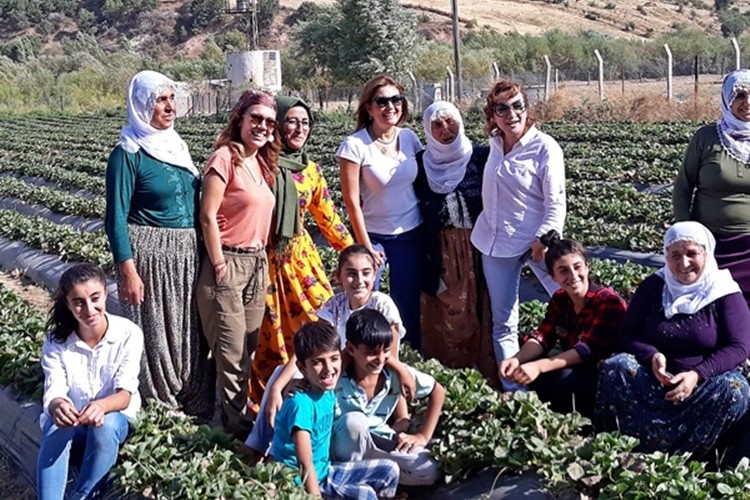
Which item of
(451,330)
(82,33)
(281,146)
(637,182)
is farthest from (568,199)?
(82,33)

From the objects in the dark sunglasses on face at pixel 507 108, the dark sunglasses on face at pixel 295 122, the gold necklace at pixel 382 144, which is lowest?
the gold necklace at pixel 382 144

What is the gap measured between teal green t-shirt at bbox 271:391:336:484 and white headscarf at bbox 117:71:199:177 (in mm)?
1384

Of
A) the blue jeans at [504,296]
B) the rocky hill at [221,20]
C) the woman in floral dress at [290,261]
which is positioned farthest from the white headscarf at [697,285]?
the rocky hill at [221,20]

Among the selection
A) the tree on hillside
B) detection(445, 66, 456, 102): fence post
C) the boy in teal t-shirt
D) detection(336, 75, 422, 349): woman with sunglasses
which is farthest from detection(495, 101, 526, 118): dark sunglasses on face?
the tree on hillside

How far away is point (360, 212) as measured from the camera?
16.1 ft

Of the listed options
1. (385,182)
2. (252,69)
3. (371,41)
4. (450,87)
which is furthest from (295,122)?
(252,69)

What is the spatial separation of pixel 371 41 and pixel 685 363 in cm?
3330

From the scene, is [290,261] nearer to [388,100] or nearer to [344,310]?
[344,310]

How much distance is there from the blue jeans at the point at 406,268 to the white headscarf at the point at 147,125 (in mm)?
1249

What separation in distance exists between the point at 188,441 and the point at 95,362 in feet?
1.74

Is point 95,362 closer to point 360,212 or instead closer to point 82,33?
point 360,212

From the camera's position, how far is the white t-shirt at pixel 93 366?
13.1ft

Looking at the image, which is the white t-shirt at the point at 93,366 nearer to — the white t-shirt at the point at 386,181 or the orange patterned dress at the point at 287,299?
the orange patterned dress at the point at 287,299

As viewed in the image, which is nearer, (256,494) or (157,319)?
(256,494)
